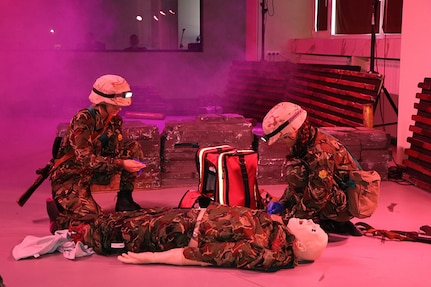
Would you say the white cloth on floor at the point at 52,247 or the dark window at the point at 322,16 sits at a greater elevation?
the dark window at the point at 322,16

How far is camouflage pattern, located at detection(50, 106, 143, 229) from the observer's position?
505 cm

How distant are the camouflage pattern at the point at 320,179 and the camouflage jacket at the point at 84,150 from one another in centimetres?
139

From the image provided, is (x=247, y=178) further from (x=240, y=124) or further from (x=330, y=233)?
(x=240, y=124)

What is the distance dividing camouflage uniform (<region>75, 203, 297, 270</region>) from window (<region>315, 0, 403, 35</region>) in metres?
4.57

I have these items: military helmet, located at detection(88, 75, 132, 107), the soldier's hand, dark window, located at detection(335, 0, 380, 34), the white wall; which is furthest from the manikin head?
dark window, located at detection(335, 0, 380, 34)

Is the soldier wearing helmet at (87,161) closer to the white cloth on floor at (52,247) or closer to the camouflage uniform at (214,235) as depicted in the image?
the white cloth on floor at (52,247)

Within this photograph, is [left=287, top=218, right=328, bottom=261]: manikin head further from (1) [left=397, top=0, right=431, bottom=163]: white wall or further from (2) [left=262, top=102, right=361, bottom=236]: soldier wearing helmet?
(1) [left=397, top=0, right=431, bottom=163]: white wall

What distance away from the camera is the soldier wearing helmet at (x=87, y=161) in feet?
16.6

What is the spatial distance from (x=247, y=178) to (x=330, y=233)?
74 cm

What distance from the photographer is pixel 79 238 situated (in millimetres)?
4523

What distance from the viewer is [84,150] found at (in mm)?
5059

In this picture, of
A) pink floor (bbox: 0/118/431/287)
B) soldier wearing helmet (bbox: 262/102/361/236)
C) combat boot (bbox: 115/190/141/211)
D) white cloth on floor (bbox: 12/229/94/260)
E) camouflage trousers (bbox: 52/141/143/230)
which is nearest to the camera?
pink floor (bbox: 0/118/431/287)

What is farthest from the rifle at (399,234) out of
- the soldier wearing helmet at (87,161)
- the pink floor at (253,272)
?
the soldier wearing helmet at (87,161)

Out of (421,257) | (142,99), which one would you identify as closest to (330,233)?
(421,257)
